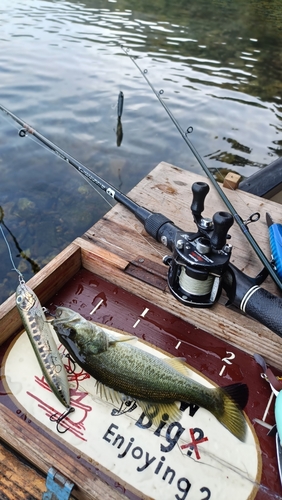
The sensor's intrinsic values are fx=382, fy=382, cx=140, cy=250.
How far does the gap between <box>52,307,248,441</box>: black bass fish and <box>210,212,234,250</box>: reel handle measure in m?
0.83

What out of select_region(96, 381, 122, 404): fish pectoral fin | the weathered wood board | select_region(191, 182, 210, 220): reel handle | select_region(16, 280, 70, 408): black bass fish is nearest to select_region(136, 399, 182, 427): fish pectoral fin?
select_region(96, 381, 122, 404): fish pectoral fin

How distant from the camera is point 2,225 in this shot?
5.47m

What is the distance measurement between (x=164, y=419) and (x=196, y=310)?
0.81m

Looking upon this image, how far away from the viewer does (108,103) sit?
353 inches

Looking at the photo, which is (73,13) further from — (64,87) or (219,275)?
(219,275)

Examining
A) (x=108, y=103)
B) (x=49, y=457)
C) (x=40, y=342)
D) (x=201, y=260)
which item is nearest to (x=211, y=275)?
(x=201, y=260)

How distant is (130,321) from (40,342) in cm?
74

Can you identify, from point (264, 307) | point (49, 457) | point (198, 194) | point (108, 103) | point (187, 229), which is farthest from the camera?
point (108, 103)

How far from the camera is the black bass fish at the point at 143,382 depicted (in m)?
2.26

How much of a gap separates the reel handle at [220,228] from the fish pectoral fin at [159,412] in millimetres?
1012

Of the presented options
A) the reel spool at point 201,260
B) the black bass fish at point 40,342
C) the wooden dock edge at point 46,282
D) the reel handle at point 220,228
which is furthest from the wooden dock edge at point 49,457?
the reel handle at point 220,228

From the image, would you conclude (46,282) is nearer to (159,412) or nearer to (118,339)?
(118,339)

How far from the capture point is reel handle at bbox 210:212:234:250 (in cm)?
226

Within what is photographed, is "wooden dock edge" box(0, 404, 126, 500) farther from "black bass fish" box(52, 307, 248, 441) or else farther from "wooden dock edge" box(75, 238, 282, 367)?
"wooden dock edge" box(75, 238, 282, 367)
